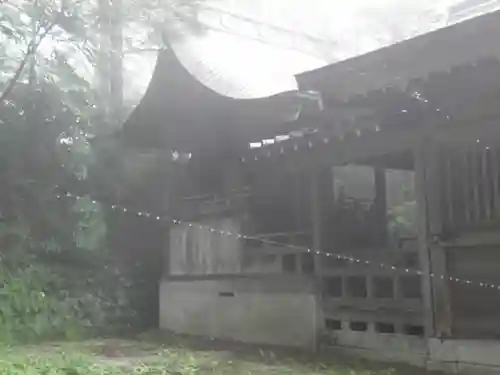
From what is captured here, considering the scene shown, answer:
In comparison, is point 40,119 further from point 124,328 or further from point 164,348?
point 164,348

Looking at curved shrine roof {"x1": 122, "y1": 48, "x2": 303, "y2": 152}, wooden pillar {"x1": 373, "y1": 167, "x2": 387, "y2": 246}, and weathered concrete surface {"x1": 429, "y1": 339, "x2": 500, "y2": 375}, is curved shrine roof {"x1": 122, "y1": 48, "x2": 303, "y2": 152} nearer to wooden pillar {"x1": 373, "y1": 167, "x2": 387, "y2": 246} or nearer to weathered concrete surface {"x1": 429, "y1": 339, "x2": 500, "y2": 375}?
wooden pillar {"x1": 373, "y1": 167, "x2": 387, "y2": 246}

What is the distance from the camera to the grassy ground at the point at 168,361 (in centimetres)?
750

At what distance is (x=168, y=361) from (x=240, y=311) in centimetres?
219

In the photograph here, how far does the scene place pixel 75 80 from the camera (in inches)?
514

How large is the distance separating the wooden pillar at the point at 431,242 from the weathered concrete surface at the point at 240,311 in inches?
77.0

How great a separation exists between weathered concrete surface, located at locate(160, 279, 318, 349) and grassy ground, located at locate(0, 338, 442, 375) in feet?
1.40

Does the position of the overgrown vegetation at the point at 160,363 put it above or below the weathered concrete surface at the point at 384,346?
below

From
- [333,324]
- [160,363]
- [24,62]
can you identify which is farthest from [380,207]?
[24,62]

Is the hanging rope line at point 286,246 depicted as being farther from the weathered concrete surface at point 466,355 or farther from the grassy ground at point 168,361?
the grassy ground at point 168,361

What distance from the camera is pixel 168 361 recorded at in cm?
846

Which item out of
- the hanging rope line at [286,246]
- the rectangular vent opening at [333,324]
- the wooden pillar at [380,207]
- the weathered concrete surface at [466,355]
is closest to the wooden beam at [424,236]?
the hanging rope line at [286,246]

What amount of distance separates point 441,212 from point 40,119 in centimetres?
747

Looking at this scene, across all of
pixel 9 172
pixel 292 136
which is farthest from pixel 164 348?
pixel 9 172

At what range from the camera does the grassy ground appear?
750cm
